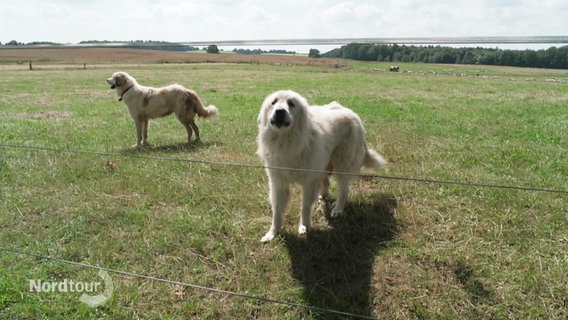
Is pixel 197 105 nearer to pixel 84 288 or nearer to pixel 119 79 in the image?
pixel 119 79

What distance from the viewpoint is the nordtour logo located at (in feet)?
11.3

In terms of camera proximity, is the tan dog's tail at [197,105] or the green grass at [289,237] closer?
the green grass at [289,237]

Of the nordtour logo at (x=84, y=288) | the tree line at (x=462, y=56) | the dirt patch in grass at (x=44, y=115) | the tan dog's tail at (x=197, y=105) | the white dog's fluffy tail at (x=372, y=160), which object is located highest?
the tree line at (x=462, y=56)

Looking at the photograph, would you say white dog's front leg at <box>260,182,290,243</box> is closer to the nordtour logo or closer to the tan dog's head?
the nordtour logo

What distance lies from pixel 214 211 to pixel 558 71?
122 ft

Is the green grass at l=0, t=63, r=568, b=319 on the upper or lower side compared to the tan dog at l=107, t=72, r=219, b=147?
lower

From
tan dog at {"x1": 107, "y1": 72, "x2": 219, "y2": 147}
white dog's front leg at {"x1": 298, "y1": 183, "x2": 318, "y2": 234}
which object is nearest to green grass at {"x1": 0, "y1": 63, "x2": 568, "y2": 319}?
white dog's front leg at {"x1": 298, "y1": 183, "x2": 318, "y2": 234}

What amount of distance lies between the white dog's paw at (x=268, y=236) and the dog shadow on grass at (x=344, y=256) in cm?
14

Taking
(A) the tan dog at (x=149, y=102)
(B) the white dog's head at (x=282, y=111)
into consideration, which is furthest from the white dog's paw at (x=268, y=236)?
(A) the tan dog at (x=149, y=102)

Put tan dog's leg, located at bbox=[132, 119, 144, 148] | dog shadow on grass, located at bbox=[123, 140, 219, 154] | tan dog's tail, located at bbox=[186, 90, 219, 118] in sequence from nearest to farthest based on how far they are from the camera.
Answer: dog shadow on grass, located at bbox=[123, 140, 219, 154] < tan dog's leg, located at bbox=[132, 119, 144, 148] < tan dog's tail, located at bbox=[186, 90, 219, 118]

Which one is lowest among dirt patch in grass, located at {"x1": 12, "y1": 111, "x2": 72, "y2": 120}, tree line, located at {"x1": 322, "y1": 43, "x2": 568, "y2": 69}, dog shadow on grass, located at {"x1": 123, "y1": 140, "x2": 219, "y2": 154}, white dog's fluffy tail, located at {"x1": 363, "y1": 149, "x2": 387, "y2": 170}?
dog shadow on grass, located at {"x1": 123, "y1": 140, "x2": 219, "y2": 154}

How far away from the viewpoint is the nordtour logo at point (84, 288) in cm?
344

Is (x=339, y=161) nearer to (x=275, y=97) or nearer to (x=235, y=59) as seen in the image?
(x=275, y=97)

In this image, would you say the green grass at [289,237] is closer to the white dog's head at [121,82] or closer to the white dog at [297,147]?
the white dog at [297,147]
